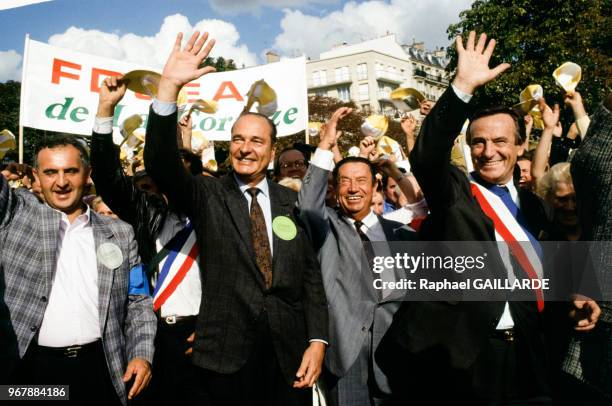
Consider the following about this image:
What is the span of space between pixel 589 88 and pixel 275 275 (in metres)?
11.9

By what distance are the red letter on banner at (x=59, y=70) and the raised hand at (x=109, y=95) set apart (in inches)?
230

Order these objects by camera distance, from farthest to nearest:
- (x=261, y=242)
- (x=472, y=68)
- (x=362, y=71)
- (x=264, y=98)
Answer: (x=362, y=71)
(x=264, y=98)
(x=261, y=242)
(x=472, y=68)

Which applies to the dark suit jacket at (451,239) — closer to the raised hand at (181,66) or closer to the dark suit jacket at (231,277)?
the dark suit jacket at (231,277)

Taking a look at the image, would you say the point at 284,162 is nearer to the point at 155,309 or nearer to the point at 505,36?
the point at 155,309

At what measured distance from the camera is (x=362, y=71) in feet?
228

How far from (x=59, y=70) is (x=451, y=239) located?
7.57m

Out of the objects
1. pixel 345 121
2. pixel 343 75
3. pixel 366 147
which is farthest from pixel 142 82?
pixel 343 75

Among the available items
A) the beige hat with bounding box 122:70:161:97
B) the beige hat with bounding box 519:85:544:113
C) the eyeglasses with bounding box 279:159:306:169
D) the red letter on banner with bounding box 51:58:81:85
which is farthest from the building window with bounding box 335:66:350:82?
the beige hat with bounding box 122:70:161:97

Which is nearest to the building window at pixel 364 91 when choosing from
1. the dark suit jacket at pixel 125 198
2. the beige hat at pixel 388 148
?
the beige hat at pixel 388 148

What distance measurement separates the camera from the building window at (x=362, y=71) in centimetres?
6925

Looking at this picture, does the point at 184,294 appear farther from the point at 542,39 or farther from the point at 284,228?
the point at 542,39

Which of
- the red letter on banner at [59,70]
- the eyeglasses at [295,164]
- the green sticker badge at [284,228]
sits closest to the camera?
the green sticker badge at [284,228]

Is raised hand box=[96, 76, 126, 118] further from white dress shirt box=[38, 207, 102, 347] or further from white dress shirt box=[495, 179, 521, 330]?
white dress shirt box=[495, 179, 521, 330]

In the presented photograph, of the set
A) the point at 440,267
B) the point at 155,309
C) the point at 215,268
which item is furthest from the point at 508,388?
the point at 155,309
